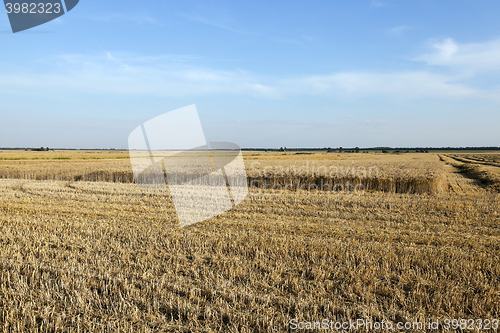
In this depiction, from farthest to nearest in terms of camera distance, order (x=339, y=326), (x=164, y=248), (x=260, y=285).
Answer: (x=164, y=248)
(x=260, y=285)
(x=339, y=326)

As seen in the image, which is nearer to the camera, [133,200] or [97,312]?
[97,312]

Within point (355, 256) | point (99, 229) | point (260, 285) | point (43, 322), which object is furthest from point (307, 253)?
point (99, 229)

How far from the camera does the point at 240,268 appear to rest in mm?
5996

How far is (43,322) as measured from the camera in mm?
4164

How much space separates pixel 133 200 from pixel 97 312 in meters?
10.1

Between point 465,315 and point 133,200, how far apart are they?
13171mm

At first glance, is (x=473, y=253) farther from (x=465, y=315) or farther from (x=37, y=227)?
(x=37, y=227)

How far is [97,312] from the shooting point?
451cm

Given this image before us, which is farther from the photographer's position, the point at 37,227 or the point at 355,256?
the point at 37,227

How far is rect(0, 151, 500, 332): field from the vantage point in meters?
4.44

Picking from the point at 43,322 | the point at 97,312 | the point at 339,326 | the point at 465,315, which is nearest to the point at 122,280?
the point at 97,312

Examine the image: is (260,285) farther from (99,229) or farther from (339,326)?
(99,229)

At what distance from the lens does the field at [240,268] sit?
4441 millimetres

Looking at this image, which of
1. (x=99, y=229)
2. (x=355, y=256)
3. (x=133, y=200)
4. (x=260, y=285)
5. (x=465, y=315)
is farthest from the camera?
(x=133, y=200)
